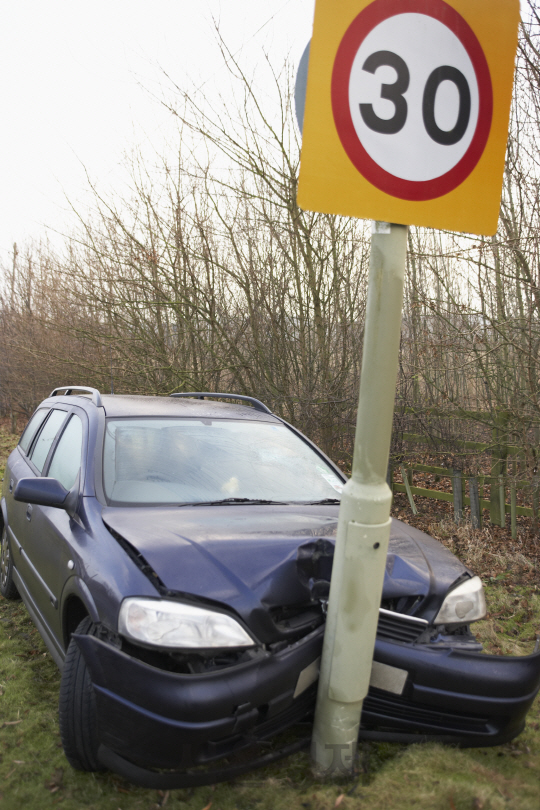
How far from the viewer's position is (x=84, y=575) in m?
2.59

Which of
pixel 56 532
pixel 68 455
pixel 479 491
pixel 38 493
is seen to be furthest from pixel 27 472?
pixel 479 491

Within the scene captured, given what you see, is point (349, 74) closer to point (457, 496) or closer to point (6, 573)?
point (6, 573)

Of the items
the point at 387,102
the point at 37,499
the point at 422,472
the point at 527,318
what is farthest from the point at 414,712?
the point at 422,472

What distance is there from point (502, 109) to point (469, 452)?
20.2 feet

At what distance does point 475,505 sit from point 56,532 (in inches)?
242

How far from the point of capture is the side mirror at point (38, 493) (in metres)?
2.95

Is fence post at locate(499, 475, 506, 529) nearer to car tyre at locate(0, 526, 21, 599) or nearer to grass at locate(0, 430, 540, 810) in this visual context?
grass at locate(0, 430, 540, 810)

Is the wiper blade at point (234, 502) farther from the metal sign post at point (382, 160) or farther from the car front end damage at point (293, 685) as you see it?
the metal sign post at point (382, 160)

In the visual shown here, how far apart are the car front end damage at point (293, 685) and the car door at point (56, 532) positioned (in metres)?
0.68

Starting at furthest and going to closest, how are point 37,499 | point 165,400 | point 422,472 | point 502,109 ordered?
point 422,472
point 165,400
point 37,499
point 502,109

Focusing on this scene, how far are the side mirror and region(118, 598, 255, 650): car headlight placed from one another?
3.13 feet

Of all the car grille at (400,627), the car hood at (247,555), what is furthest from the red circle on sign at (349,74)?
the car grille at (400,627)

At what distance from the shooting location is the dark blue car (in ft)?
6.85

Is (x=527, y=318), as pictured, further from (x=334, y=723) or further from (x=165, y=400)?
(x=334, y=723)
